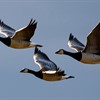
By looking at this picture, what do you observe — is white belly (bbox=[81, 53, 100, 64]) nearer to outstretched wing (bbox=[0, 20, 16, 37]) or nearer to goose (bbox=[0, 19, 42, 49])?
goose (bbox=[0, 19, 42, 49])

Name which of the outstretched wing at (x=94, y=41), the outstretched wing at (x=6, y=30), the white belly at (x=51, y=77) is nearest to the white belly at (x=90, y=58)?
the outstretched wing at (x=94, y=41)

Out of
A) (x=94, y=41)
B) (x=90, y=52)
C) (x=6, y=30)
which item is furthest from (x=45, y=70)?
(x=6, y=30)

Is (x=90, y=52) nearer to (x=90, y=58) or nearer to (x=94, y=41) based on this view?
(x=90, y=58)

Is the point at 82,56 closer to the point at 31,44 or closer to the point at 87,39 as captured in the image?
the point at 87,39

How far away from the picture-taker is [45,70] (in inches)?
1234

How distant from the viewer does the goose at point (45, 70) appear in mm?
28938

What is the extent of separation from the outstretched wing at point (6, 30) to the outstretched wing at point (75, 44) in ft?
11.5

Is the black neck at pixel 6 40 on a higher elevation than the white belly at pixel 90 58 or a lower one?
higher

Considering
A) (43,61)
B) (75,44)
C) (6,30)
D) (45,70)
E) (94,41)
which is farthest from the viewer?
(6,30)

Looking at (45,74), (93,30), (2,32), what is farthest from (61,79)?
(2,32)

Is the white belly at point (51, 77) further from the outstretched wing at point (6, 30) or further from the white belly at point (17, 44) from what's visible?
the outstretched wing at point (6, 30)

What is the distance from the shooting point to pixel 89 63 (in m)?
29.1

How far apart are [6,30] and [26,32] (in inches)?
190

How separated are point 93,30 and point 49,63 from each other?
5498 millimetres
